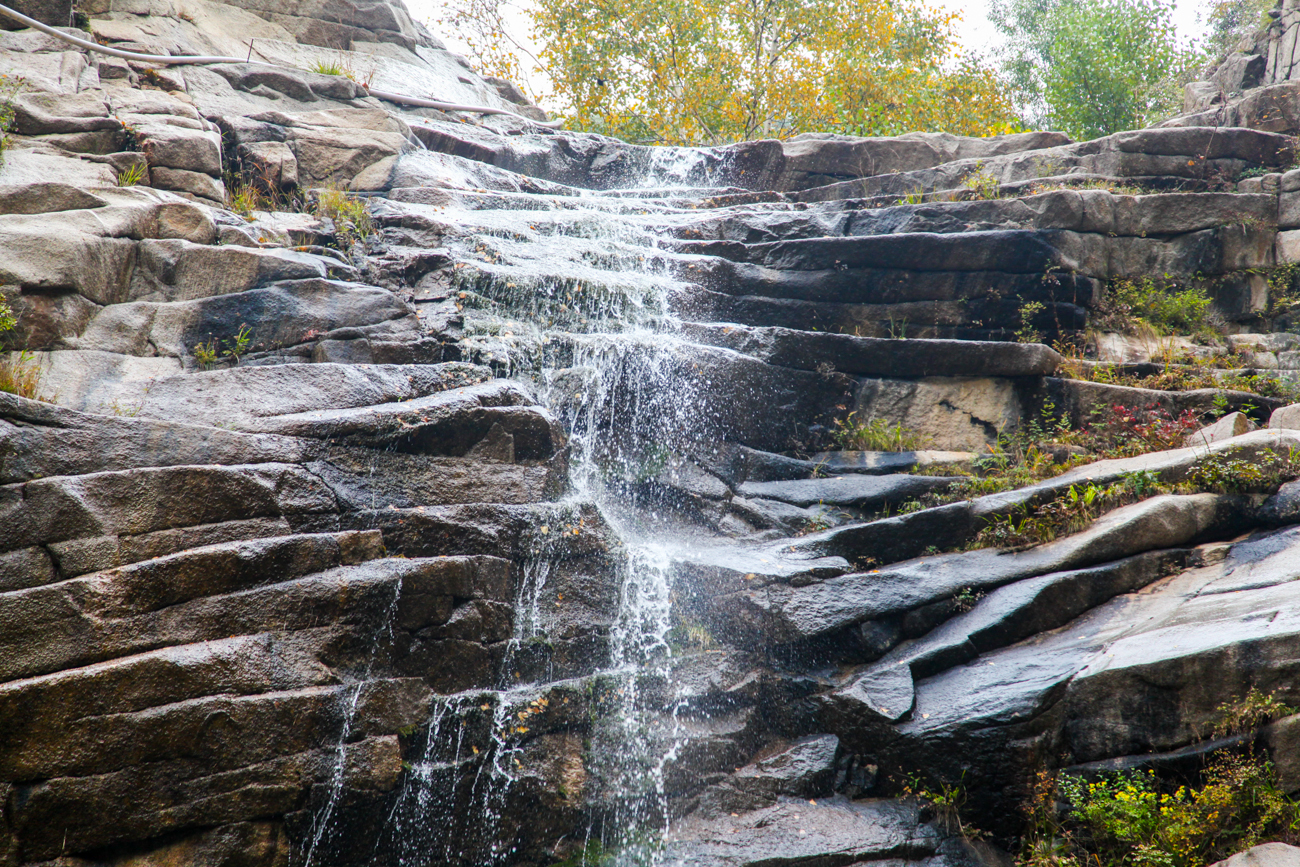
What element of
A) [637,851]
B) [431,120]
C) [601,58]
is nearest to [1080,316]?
[637,851]

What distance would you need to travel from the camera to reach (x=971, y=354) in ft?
Answer: 30.5

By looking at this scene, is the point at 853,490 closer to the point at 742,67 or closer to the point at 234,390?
the point at 234,390

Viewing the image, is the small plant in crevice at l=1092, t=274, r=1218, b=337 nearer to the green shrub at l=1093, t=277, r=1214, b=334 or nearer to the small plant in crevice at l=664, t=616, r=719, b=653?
the green shrub at l=1093, t=277, r=1214, b=334

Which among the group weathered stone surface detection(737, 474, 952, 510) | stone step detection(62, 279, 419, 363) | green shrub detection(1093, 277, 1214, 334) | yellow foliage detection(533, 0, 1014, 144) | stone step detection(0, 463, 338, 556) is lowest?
stone step detection(0, 463, 338, 556)

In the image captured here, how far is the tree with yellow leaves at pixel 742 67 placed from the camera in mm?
21312

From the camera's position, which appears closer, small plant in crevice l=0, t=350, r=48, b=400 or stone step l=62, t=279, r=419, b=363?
small plant in crevice l=0, t=350, r=48, b=400

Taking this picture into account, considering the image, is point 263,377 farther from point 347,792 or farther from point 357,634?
point 347,792

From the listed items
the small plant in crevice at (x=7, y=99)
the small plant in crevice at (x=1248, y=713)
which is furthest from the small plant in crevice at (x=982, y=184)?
the small plant in crevice at (x=7, y=99)

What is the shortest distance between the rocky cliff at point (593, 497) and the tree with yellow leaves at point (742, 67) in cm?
1076

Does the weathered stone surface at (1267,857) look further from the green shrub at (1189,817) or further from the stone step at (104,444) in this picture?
the stone step at (104,444)

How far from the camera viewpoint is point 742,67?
22844 millimetres

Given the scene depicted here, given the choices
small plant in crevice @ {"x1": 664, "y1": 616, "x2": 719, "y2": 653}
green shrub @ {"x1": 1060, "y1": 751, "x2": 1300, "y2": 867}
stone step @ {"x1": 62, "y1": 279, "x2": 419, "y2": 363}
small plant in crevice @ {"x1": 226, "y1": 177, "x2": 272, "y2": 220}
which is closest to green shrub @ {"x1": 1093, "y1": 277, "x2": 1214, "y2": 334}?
green shrub @ {"x1": 1060, "y1": 751, "x2": 1300, "y2": 867}

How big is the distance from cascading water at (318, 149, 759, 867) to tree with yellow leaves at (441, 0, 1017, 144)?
9.67m

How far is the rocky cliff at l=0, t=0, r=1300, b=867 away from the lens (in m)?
4.88
